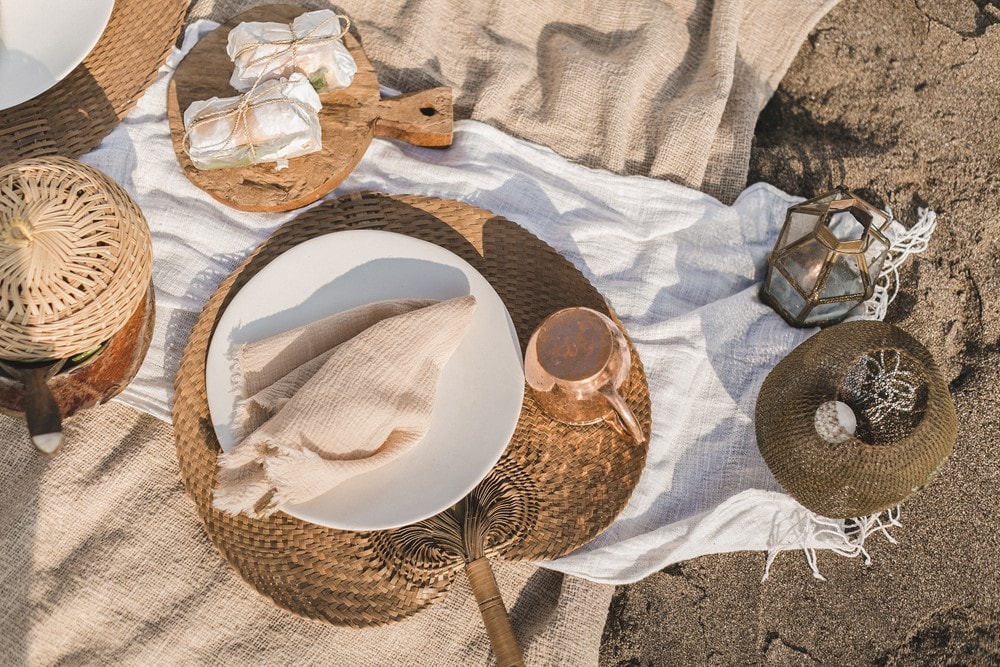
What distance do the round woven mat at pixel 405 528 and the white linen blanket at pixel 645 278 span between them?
0.10m

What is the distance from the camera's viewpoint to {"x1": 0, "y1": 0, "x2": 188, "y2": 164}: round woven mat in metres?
1.12

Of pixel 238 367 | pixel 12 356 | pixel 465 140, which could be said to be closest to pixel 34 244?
pixel 12 356

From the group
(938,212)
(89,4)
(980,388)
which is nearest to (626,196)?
(938,212)

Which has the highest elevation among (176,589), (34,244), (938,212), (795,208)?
(34,244)

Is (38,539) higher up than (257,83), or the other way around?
(257,83)

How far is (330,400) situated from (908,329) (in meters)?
0.92

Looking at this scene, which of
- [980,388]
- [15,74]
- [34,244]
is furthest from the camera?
[980,388]

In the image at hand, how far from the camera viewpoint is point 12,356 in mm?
843

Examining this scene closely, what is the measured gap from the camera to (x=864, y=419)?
3.18 ft

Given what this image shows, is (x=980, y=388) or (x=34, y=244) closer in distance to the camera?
(x=34, y=244)

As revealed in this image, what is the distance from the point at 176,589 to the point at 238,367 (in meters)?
0.36

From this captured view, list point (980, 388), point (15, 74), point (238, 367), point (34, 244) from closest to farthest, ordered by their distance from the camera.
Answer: point (34, 244) < point (238, 367) < point (15, 74) < point (980, 388)

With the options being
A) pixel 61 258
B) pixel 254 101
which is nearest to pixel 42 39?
pixel 254 101

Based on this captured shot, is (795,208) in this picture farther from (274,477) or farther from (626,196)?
(274,477)
